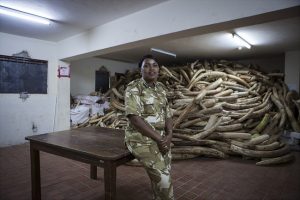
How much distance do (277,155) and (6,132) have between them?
6961 mm

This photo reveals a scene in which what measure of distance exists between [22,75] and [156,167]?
5537 mm

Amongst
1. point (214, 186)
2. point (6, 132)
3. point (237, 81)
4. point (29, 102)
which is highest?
point (237, 81)

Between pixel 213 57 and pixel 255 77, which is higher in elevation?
pixel 213 57

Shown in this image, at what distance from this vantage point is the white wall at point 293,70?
23.2ft

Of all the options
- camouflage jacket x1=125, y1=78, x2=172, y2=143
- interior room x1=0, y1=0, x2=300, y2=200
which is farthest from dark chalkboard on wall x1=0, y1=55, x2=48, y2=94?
camouflage jacket x1=125, y1=78, x2=172, y2=143

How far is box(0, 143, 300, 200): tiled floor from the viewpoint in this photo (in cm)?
309

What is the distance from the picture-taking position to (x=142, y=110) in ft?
7.08

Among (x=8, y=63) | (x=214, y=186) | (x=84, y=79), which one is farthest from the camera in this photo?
(x=84, y=79)

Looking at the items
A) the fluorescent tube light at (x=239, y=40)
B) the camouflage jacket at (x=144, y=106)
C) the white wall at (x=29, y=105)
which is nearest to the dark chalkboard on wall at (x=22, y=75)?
the white wall at (x=29, y=105)

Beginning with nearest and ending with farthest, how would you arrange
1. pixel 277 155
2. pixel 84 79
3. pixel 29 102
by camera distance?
1. pixel 277 155
2. pixel 29 102
3. pixel 84 79

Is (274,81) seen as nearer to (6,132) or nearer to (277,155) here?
(277,155)

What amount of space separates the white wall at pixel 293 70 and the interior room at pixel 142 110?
4 centimetres

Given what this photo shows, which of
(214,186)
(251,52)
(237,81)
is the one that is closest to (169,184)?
(214,186)

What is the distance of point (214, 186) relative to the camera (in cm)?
340
